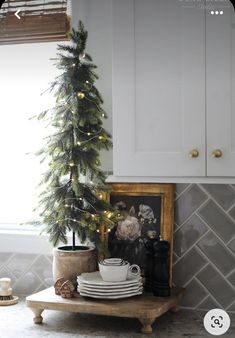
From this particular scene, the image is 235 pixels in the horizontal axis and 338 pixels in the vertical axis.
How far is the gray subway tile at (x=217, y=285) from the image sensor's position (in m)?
1.75

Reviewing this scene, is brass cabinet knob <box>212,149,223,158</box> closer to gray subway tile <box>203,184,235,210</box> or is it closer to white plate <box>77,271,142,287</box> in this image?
gray subway tile <box>203,184,235,210</box>

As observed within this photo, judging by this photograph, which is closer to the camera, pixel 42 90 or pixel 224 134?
pixel 224 134

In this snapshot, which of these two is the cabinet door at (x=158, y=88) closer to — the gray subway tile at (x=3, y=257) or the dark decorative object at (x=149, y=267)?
the dark decorative object at (x=149, y=267)

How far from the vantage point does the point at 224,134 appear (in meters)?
1.50

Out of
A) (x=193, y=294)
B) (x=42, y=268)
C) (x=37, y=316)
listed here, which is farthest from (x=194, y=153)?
(x=42, y=268)

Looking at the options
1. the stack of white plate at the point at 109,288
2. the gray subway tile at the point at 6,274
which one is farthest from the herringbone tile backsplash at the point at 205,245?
the gray subway tile at the point at 6,274

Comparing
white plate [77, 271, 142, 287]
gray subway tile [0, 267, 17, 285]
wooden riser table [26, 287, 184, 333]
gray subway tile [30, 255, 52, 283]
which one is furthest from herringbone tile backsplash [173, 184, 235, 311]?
gray subway tile [0, 267, 17, 285]

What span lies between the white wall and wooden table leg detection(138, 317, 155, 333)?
50 centimetres

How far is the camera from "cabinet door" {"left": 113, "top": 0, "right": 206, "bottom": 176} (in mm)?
1521

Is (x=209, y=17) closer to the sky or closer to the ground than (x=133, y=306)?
closer to the sky

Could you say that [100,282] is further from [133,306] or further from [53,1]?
[53,1]

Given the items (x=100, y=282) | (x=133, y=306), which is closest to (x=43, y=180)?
(x=100, y=282)

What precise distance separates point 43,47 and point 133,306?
919mm

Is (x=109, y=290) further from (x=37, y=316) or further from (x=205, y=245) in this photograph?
(x=205, y=245)
